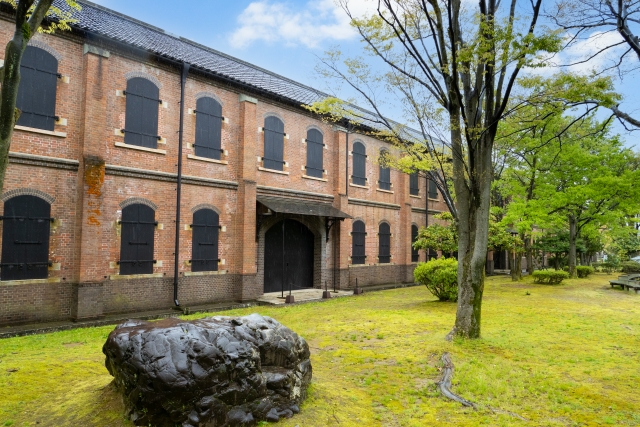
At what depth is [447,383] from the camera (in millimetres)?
6055

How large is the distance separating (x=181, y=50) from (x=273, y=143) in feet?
16.8

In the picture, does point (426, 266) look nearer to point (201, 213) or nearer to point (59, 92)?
point (201, 213)

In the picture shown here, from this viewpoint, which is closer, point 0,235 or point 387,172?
point 0,235

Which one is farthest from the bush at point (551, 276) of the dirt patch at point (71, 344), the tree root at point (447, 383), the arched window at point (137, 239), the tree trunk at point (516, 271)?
the dirt patch at point (71, 344)

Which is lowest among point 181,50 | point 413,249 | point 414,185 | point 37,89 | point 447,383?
point 447,383

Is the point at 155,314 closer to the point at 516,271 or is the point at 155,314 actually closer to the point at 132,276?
the point at 132,276

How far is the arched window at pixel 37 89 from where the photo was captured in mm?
10352

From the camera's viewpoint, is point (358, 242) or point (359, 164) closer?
point (358, 242)

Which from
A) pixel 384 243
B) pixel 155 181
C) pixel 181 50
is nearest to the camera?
pixel 155 181

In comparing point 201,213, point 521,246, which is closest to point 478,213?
point 201,213

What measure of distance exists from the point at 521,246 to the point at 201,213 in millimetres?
17236

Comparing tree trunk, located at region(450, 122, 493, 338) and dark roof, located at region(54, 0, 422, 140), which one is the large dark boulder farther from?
dark roof, located at region(54, 0, 422, 140)

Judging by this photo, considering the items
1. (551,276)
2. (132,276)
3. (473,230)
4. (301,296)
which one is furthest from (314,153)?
(551,276)

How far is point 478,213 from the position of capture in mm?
8344
